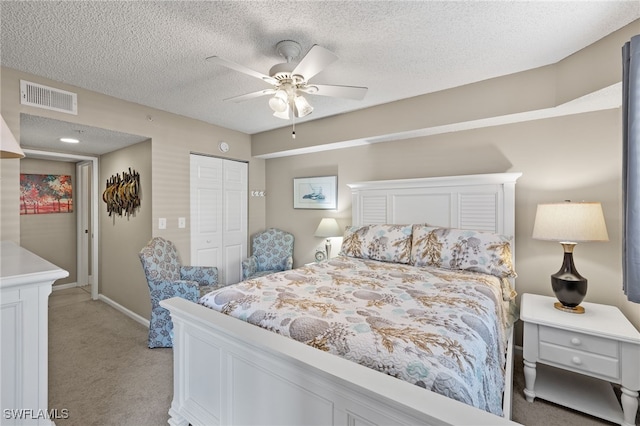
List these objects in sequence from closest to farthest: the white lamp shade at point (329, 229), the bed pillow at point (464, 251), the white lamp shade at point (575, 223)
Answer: the white lamp shade at point (575, 223), the bed pillow at point (464, 251), the white lamp shade at point (329, 229)

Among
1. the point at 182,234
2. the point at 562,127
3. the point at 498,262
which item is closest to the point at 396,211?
the point at 498,262

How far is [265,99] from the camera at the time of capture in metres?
2.96

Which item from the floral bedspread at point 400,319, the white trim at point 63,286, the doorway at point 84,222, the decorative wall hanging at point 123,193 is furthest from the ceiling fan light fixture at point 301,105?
the white trim at point 63,286

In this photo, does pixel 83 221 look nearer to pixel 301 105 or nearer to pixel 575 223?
pixel 301 105

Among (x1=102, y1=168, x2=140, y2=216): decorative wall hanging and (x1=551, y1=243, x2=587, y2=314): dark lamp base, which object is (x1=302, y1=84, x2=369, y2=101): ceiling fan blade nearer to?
(x1=551, y1=243, x2=587, y2=314): dark lamp base

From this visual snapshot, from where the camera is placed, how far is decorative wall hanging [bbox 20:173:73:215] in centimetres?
422

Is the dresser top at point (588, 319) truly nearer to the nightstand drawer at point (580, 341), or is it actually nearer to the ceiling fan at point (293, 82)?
the nightstand drawer at point (580, 341)

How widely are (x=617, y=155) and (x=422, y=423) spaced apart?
2.67m

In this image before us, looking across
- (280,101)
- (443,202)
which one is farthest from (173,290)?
(443,202)

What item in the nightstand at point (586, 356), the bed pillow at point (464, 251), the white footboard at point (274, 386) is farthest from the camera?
the bed pillow at point (464, 251)

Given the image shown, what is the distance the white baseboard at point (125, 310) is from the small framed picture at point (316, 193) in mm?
2371

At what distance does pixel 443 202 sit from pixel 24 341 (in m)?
3.18

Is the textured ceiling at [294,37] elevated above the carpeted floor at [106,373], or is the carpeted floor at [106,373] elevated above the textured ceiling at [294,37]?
the textured ceiling at [294,37]

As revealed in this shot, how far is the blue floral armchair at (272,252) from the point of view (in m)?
4.02
